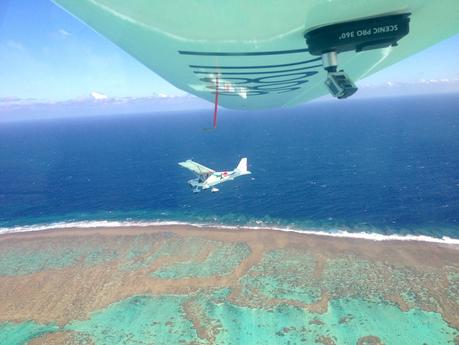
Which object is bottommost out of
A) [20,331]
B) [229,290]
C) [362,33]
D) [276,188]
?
[20,331]

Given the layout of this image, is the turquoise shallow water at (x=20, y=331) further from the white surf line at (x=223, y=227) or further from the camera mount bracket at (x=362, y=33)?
the camera mount bracket at (x=362, y=33)

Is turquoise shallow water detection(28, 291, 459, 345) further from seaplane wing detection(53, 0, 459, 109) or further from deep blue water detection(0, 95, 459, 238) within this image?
seaplane wing detection(53, 0, 459, 109)

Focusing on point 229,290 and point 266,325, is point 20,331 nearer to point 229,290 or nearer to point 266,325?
point 229,290

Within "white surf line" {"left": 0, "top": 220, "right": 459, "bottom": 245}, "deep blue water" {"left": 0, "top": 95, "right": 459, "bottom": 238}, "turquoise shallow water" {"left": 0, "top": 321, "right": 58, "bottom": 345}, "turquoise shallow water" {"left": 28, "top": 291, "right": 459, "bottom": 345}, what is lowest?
"turquoise shallow water" {"left": 0, "top": 321, "right": 58, "bottom": 345}

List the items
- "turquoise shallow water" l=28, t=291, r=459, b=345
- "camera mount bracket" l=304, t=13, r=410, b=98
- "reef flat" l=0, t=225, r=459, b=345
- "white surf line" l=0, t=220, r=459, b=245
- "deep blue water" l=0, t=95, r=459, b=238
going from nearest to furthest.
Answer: "camera mount bracket" l=304, t=13, r=410, b=98
"turquoise shallow water" l=28, t=291, r=459, b=345
"reef flat" l=0, t=225, r=459, b=345
"white surf line" l=0, t=220, r=459, b=245
"deep blue water" l=0, t=95, r=459, b=238

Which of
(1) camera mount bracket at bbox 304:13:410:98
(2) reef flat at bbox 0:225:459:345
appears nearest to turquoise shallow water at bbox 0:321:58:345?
(2) reef flat at bbox 0:225:459:345

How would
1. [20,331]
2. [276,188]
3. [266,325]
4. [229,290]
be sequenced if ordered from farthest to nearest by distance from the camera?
1. [276,188]
2. [229,290]
3. [20,331]
4. [266,325]

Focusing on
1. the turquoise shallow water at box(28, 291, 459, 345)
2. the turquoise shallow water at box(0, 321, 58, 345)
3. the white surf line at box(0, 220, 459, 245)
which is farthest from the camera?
the white surf line at box(0, 220, 459, 245)

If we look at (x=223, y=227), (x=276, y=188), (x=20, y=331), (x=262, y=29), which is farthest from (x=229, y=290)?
(x=276, y=188)
